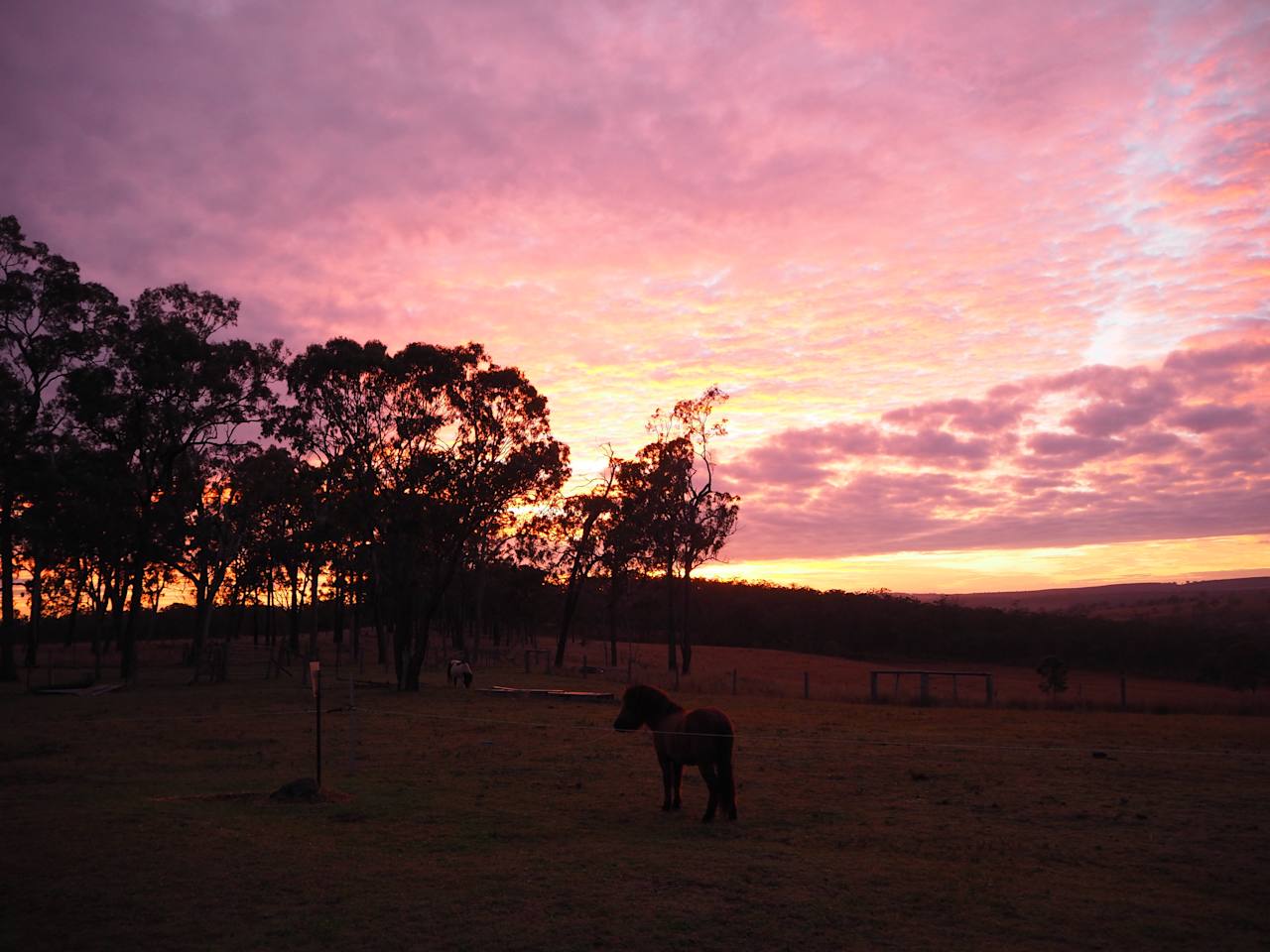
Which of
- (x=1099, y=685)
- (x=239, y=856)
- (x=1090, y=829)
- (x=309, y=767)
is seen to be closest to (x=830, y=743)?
(x=1090, y=829)

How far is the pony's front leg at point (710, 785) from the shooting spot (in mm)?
11121

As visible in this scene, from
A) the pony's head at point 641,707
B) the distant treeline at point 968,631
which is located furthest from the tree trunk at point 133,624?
the distant treeline at point 968,631

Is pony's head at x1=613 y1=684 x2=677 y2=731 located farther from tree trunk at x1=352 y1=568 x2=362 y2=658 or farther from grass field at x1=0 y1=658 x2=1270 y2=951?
tree trunk at x1=352 y1=568 x2=362 y2=658

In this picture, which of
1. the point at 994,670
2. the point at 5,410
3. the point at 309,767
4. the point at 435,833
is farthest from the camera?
the point at 994,670

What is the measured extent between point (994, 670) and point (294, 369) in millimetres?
59072

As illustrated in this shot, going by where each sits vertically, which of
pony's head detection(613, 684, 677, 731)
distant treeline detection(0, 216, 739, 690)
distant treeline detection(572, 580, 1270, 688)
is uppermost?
distant treeline detection(0, 216, 739, 690)

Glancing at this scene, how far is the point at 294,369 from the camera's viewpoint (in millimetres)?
34375

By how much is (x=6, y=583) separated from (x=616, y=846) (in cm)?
3492

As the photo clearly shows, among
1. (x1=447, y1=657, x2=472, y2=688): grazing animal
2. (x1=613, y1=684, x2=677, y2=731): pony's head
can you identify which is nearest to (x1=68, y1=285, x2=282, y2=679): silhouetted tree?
(x1=447, y1=657, x2=472, y2=688): grazing animal

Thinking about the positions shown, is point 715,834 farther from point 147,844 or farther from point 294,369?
point 294,369

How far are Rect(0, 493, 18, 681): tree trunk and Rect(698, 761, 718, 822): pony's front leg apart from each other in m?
34.1

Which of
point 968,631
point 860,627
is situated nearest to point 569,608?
point 968,631

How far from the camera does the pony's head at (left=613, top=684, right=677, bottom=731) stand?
1218 centimetres

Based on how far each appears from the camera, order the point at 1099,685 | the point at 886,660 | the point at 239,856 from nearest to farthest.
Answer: the point at 239,856
the point at 1099,685
the point at 886,660
